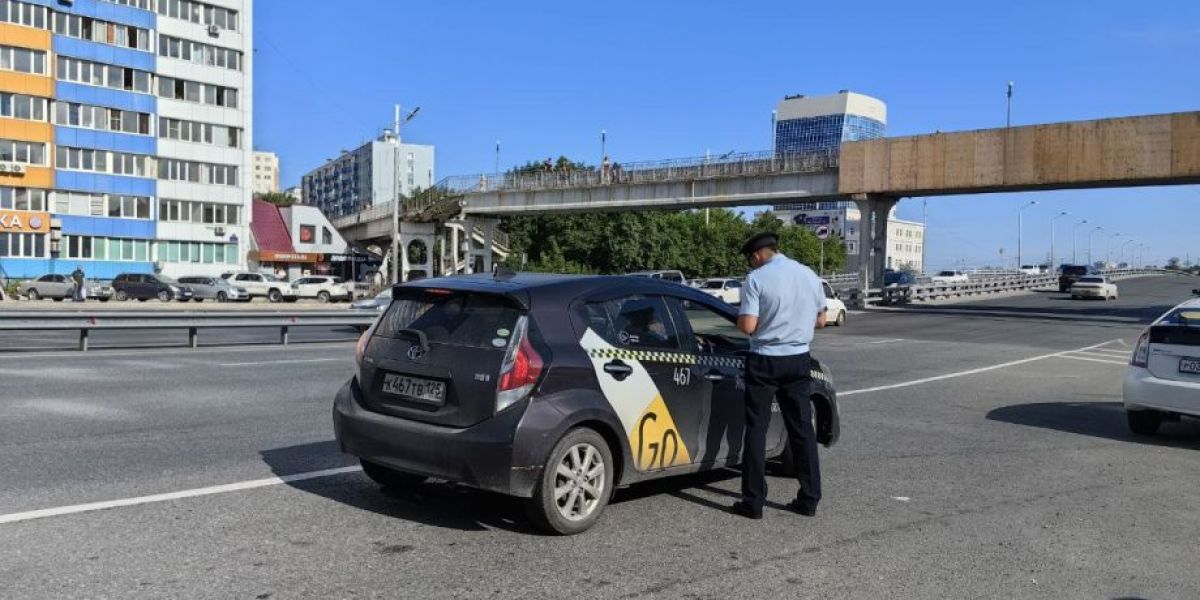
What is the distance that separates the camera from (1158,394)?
9180mm

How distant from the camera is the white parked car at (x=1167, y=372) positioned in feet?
29.6

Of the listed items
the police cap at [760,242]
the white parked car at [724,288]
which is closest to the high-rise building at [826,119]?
the white parked car at [724,288]

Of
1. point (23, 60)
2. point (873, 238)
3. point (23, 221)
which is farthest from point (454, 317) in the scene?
point (23, 60)

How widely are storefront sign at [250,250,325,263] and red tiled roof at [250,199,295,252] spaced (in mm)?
769

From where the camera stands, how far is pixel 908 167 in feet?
143

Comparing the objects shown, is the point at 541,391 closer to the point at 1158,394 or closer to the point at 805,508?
the point at 805,508

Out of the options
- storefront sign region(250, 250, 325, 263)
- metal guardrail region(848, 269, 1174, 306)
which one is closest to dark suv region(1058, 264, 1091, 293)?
metal guardrail region(848, 269, 1174, 306)

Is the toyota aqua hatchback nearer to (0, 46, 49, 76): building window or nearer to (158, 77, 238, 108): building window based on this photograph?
(0, 46, 49, 76): building window

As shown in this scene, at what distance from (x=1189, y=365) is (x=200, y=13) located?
232 ft

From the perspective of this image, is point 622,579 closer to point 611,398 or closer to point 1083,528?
point 611,398

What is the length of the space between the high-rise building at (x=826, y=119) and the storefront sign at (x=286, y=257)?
11102 cm

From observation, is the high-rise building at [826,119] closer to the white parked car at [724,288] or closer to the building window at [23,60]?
the building window at [23,60]

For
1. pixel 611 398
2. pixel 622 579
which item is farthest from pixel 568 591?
pixel 611 398

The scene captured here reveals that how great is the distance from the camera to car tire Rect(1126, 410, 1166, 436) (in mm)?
9570
